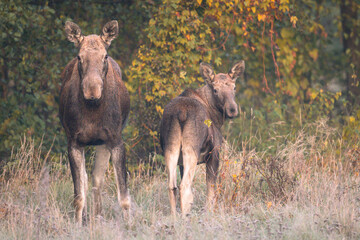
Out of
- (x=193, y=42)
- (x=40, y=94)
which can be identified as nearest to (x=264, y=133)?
(x=193, y=42)

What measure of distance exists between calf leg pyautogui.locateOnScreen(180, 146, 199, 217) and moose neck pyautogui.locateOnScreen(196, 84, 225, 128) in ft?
3.14

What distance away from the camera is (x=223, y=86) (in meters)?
7.53

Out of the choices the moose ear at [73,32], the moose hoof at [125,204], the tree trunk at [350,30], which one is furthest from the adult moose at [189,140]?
the tree trunk at [350,30]

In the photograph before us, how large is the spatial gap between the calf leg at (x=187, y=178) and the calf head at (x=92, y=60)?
1.23 m

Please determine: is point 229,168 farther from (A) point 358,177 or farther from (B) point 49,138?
(B) point 49,138

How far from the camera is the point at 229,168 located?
7.66 m

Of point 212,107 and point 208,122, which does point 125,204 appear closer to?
point 208,122

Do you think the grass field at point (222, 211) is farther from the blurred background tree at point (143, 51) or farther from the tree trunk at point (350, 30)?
the tree trunk at point (350, 30)

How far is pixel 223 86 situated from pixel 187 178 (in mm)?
1574

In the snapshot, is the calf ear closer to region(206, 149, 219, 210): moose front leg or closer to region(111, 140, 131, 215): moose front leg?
region(206, 149, 219, 210): moose front leg

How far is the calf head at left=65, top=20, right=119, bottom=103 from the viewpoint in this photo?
585 centimetres

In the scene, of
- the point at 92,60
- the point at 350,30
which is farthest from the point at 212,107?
the point at 350,30

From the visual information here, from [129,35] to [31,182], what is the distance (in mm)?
5390

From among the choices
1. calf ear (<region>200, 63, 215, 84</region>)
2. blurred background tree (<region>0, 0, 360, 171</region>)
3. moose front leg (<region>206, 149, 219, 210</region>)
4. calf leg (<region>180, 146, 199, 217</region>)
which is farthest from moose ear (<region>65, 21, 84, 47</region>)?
blurred background tree (<region>0, 0, 360, 171</region>)
